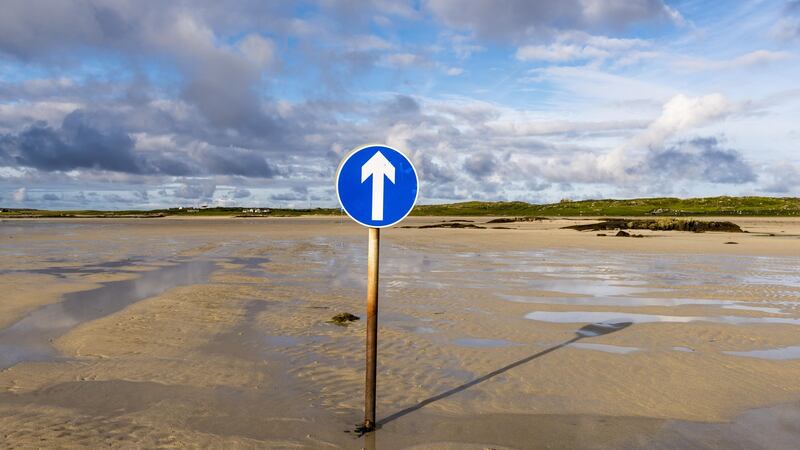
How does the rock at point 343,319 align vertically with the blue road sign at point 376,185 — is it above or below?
below

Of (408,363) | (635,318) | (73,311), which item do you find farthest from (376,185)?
(73,311)

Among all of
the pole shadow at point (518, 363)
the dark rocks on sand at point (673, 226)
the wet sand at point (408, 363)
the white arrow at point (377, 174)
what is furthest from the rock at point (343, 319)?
the dark rocks on sand at point (673, 226)

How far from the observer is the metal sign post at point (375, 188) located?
5.79 m

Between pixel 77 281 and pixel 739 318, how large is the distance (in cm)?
1950

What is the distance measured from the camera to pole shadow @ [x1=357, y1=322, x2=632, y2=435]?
668cm

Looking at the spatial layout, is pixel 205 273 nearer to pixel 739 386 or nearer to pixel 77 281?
pixel 77 281

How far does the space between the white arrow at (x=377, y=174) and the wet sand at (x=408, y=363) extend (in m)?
2.58

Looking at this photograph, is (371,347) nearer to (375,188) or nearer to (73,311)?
(375,188)

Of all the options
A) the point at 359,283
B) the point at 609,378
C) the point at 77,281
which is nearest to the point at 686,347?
the point at 609,378

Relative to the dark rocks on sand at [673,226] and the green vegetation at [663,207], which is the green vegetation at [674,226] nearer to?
the dark rocks on sand at [673,226]

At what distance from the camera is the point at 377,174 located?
586 centimetres

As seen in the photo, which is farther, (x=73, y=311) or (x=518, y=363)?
(x=73, y=311)

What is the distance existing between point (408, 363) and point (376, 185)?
13.3ft

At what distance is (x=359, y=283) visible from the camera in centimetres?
1814
